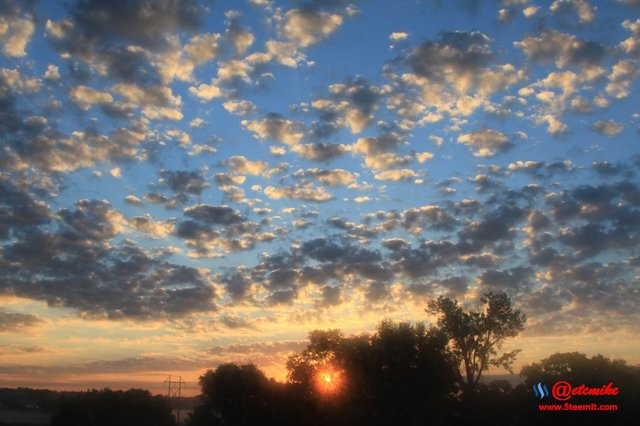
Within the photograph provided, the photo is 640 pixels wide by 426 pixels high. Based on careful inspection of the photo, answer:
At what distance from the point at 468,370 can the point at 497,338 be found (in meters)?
6.52

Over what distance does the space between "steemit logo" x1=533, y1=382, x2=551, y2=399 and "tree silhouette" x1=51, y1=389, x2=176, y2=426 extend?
257 ft

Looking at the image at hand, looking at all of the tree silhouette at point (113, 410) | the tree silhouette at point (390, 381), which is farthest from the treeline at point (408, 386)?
the tree silhouette at point (113, 410)

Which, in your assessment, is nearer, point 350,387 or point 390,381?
point 390,381

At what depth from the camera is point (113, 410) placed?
106 metres

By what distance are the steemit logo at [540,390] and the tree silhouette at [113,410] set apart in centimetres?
7829

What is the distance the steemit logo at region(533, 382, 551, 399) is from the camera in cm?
7044

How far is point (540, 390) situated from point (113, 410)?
84545 mm

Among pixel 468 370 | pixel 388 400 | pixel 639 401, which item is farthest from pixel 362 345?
pixel 639 401

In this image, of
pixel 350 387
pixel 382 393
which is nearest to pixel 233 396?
pixel 350 387

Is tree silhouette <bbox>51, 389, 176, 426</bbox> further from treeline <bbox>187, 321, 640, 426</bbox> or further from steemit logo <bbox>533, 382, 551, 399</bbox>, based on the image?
steemit logo <bbox>533, 382, 551, 399</bbox>

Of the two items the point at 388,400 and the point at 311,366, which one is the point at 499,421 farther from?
the point at 311,366

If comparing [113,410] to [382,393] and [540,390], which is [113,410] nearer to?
[382,393]

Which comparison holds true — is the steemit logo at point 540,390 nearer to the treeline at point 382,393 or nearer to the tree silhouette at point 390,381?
the treeline at point 382,393

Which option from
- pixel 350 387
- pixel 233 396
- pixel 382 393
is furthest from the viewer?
pixel 233 396
